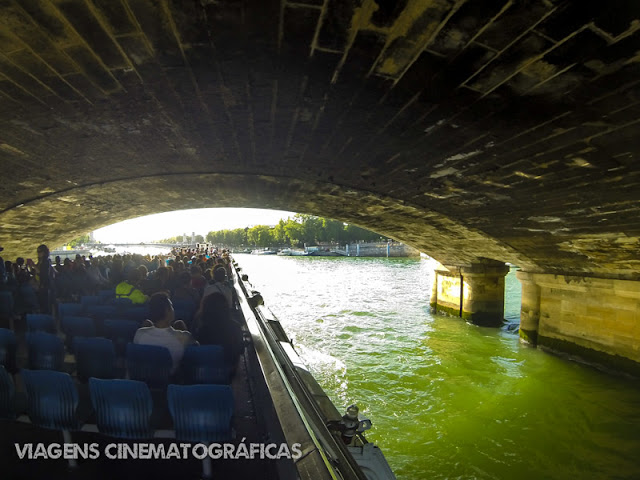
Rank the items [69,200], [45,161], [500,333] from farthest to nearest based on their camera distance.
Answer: [500,333], [69,200], [45,161]

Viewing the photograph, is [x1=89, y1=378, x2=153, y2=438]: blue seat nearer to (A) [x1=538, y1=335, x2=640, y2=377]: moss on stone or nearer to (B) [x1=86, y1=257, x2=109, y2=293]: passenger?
(B) [x1=86, y1=257, x2=109, y2=293]: passenger

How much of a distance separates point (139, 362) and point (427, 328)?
1313 centimetres

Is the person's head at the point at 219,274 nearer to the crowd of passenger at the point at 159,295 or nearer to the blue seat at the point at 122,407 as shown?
the crowd of passenger at the point at 159,295

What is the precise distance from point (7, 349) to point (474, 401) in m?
8.53

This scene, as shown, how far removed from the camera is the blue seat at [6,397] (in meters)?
2.98

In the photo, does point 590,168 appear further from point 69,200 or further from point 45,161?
point 69,200

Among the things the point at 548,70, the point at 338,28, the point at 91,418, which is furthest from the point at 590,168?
the point at 91,418

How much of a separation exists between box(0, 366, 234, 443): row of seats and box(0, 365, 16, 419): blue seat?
0.31 feet

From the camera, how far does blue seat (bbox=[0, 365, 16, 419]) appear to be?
298 cm

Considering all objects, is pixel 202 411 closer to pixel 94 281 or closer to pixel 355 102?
Result: pixel 355 102

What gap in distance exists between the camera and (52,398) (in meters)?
2.85

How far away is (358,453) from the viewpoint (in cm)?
352

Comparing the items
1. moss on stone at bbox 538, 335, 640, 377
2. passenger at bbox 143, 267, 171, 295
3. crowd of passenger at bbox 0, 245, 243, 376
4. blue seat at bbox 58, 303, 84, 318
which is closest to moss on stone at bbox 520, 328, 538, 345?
moss on stone at bbox 538, 335, 640, 377

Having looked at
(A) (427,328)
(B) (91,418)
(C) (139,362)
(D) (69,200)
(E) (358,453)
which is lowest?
(A) (427,328)
